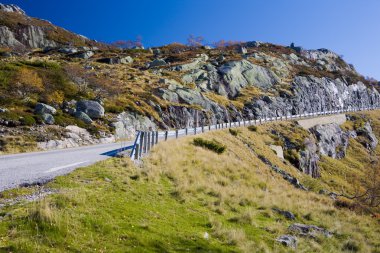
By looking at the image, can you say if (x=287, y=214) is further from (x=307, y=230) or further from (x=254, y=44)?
(x=254, y=44)

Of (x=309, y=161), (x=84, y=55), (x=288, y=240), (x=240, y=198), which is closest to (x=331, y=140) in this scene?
(x=309, y=161)

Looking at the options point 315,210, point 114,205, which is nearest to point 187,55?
point 315,210

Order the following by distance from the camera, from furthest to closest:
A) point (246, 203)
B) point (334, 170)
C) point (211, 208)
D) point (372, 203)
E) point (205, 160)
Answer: point (334, 170)
point (372, 203)
point (205, 160)
point (246, 203)
point (211, 208)

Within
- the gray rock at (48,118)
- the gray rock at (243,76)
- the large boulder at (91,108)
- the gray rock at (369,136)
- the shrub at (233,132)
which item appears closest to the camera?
the gray rock at (48,118)

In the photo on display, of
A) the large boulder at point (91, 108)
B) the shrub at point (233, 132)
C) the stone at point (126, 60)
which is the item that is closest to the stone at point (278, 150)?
the shrub at point (233, 132)

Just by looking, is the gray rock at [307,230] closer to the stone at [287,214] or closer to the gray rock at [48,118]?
the stone at [287,214]

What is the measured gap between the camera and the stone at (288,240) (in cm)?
979

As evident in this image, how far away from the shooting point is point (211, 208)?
37.7 feet

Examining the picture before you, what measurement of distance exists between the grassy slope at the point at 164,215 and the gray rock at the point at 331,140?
3516 centimetres

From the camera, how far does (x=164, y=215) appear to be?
9.12 meters

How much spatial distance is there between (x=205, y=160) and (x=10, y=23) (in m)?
95.0

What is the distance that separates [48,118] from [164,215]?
18534mm

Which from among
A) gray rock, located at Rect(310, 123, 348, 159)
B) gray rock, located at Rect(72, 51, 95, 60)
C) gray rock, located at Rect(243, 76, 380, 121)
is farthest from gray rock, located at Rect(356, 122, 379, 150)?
gray rock, located at Rect(72, 51, 95, 60)

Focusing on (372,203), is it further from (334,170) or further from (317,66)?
(317,66)
